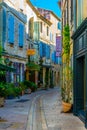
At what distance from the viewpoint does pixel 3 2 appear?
29.5m

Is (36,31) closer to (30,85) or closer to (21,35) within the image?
(30,85)

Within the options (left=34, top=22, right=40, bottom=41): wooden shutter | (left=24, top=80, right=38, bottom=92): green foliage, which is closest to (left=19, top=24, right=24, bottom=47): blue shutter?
(left=24, top=80, right=38, bottom=92): green foliage

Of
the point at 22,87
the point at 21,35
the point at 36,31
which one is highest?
the point at 36,31

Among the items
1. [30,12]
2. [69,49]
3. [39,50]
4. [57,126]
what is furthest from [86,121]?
[39,50]

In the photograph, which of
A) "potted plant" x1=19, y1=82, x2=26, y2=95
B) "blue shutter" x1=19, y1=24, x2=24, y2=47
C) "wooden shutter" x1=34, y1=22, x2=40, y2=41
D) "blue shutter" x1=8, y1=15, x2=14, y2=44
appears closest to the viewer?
"blue shutter" x1=8, y1=15, x2=14, y2=44

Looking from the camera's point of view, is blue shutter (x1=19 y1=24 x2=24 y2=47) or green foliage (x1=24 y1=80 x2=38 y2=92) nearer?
blue shutter (x1=19 y1=24 x2=24 y2=47)

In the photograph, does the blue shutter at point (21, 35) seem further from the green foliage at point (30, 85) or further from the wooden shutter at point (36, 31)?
the wooden shutter at point (36, 31)

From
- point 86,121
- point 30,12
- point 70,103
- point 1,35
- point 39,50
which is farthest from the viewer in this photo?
point 39,50

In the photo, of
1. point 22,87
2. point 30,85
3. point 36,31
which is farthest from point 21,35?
point 36,31

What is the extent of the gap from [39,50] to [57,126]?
37597mm

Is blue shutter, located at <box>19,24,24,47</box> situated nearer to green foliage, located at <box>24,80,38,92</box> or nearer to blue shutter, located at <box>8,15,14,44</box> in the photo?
blue shutter, located at <box>8,15,14,44</box>

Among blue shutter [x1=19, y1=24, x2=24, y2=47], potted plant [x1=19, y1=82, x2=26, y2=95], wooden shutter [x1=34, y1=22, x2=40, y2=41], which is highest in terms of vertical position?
wooden shutter [x1=34, y1=22, x2=40, y2=41]

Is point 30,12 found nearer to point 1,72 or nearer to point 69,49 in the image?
point 69,49

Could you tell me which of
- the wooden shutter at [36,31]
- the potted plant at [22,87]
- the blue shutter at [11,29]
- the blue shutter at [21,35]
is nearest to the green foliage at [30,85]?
the potted plant at [22,87]
